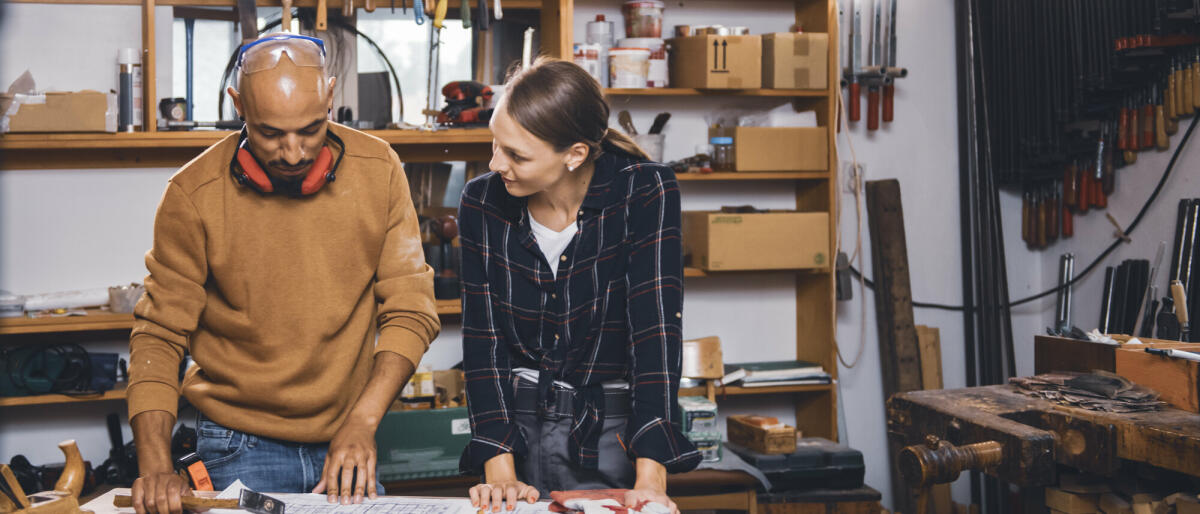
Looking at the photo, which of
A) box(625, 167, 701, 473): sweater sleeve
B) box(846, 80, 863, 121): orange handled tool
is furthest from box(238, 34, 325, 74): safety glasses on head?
box(846, 80, 863, 121): orange handled tool

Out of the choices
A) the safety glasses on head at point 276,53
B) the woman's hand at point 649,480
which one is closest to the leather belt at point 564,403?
the woman's hand at point 649,480

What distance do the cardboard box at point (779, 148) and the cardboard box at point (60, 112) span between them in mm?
2078

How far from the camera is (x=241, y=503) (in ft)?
4.41

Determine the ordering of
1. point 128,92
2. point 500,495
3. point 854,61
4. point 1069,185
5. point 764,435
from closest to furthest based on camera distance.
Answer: point 500,495
point 128,92
point 764,435
point 1069,185
point 854,61

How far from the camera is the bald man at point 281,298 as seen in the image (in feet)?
4.97

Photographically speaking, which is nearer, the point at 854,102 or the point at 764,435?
the point at 764,435

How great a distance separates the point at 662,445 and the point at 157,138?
2.30 metres

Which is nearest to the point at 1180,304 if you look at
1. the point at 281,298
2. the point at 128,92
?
the point at 281,298

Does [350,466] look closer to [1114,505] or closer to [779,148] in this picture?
[1114,505]

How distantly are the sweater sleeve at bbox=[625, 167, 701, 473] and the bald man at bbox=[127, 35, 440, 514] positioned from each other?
15.2 inches

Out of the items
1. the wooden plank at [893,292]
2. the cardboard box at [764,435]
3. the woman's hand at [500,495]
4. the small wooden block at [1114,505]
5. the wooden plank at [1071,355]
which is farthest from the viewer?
the wooden plank at [893,292]

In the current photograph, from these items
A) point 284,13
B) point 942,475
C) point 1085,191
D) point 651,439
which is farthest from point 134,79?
point 1085,191

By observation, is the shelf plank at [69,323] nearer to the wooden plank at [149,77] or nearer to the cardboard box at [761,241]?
the wooden plank at [149,77]

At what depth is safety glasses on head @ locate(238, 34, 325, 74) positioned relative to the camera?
1.51 m
